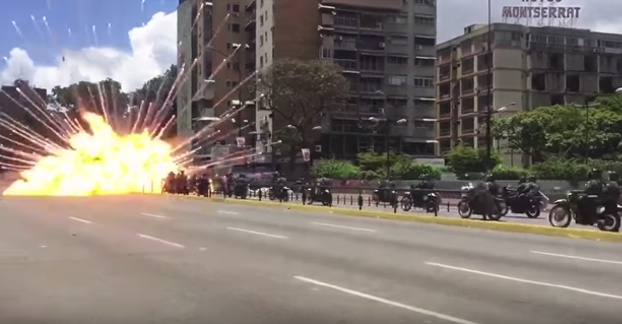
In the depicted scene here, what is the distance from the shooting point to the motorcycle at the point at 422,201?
29797 millimetres

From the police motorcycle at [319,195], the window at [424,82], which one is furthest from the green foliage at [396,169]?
the window at [424,82]

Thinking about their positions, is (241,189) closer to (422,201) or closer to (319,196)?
(319,196)

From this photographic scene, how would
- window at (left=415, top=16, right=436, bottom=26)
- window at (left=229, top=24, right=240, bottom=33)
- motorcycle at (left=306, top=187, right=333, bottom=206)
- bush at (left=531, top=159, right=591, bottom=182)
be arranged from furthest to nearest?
window at (left=229, top=24, right=240, bottom=33)
window at (left=415, top=16, right=436, bottom=26)
bush at (left=531, top=159, right=591, bottom=182)
motorcycle at (left=306, top=187, right=333, bottom=206)

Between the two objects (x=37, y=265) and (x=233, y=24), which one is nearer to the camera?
(x=37, y=265)

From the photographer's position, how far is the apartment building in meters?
83.5

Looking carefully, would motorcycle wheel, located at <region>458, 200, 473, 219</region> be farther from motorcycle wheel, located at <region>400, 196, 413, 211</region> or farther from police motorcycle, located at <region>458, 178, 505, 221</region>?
motorcycle wheel, located at <region>400, 196, 413, 211</region>

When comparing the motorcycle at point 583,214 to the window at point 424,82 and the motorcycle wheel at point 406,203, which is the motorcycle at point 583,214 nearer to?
the motorcycle wheel at point 406,203

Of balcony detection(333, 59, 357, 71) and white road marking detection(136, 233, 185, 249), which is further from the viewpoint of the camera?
balcony detection(333, 59, 357, 71)

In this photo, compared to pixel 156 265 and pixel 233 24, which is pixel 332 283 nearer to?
pixel 156 265

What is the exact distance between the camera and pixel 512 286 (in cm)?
1066

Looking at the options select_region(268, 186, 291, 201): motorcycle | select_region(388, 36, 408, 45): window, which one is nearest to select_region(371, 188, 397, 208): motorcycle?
select_region(268, 186, 291, 201): motorcycle

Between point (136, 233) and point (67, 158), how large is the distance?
3398 centimetres

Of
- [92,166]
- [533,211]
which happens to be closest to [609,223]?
[533,211]

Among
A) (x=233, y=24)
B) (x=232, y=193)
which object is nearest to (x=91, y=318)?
(x=232, y=193)
